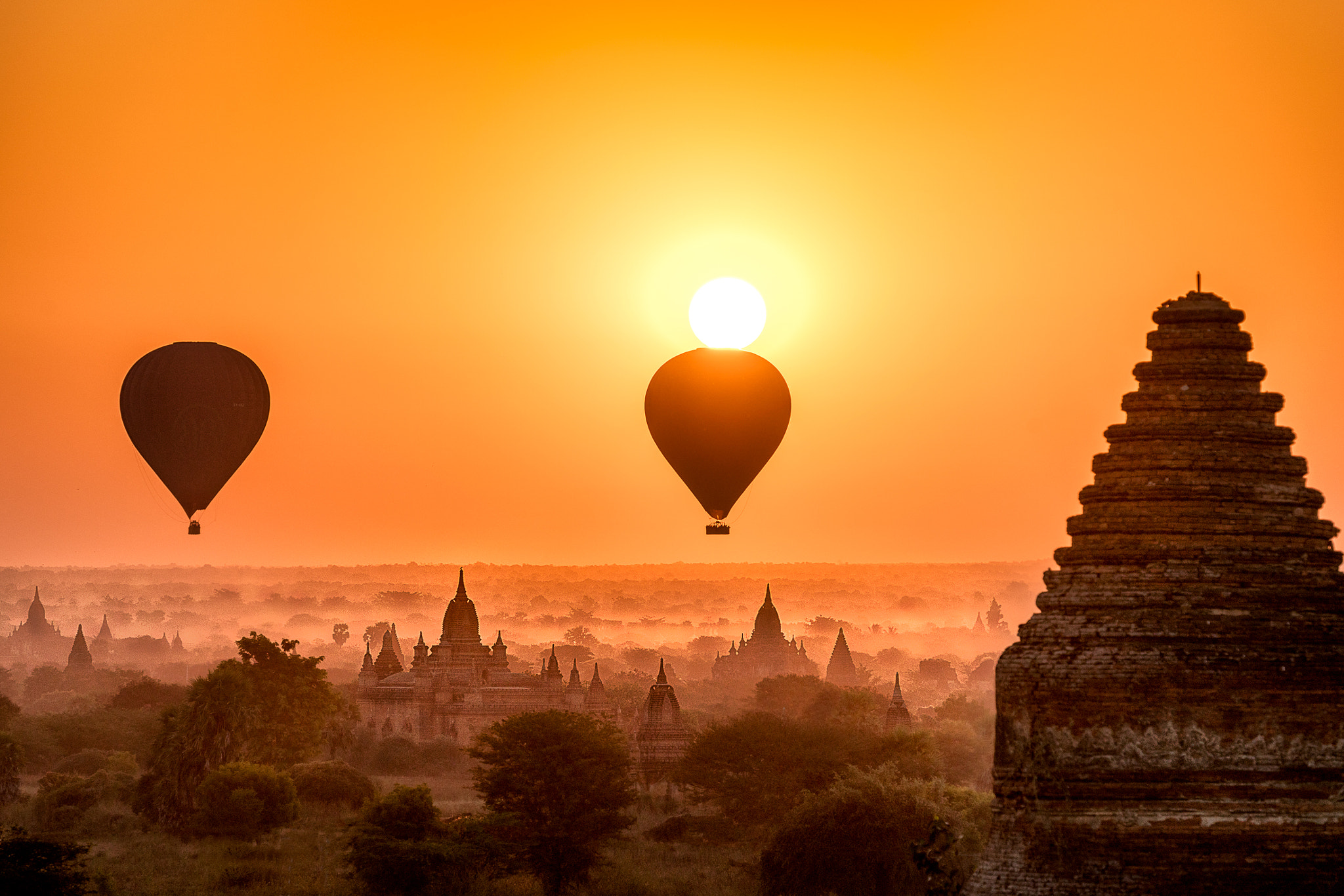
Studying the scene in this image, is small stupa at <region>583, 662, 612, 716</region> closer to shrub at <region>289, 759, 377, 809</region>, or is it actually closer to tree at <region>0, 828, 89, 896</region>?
shrub at <region>289, 759, 377, 809</region>

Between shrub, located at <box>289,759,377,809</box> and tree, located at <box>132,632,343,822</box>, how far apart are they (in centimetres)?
236

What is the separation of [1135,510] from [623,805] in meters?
27.5

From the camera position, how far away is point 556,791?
43.1 m

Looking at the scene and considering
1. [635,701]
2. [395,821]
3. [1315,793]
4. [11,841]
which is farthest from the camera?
[635,701]

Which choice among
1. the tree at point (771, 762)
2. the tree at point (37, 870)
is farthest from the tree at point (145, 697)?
the tree at point (37, 870)

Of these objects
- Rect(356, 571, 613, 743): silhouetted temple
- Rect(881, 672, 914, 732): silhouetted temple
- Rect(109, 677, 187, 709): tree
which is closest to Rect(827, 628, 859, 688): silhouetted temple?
Rect(356, 571, 613, 743): silhouetted temple

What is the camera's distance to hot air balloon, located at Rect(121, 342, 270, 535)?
43406 mm

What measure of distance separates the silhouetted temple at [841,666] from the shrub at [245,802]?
72134 millimetres

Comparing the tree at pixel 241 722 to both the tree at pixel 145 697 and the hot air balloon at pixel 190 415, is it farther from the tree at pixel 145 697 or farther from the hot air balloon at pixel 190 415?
the tree at pixel 145 697

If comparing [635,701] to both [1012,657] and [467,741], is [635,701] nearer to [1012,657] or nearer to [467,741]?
[467,741]

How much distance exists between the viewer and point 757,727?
52.1 meters

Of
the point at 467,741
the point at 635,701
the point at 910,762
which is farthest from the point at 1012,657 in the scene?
the point at 635,701

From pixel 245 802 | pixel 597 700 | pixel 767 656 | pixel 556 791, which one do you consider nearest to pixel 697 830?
pixel 556 791

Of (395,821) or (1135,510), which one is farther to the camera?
(395,821)
